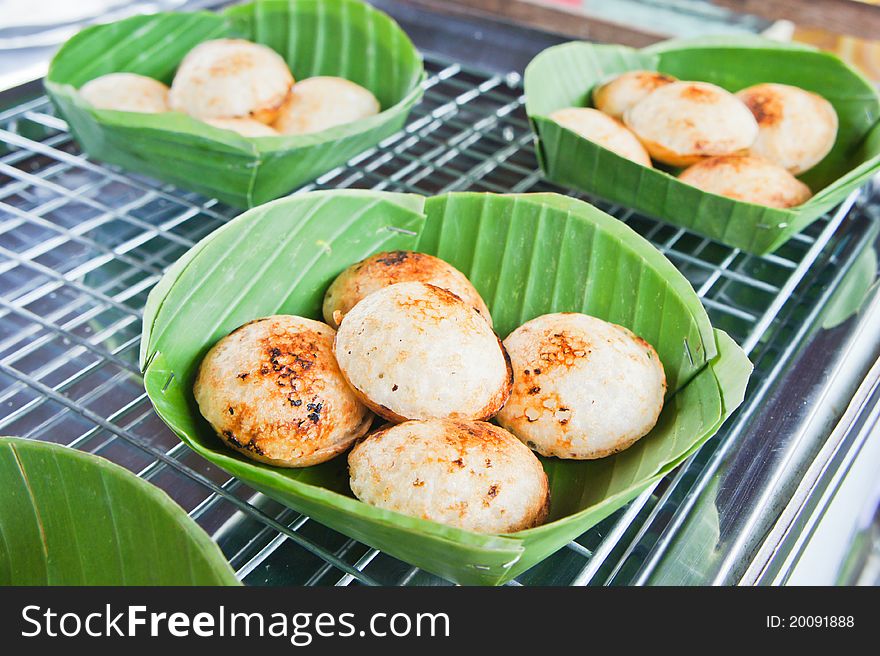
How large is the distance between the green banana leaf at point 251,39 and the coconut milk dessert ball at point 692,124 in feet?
A: 1.51

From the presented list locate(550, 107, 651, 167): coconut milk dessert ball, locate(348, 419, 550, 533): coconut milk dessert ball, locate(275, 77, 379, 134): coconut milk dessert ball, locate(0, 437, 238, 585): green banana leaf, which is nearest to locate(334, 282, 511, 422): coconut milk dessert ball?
locate(348, 419, 550, 533): coconut milk dessert ball

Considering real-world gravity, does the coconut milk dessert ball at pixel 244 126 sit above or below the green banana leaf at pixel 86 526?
above

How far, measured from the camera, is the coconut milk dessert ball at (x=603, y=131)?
1.52 m

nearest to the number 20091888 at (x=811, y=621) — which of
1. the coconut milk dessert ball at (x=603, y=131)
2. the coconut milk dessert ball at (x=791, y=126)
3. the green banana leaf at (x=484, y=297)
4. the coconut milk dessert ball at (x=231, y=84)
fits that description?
the green banana leaf at (x=484, y=297)

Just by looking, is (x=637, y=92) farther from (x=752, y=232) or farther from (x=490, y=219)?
(x=490, y=219)

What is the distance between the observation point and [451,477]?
88cm

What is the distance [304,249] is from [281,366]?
0.25m

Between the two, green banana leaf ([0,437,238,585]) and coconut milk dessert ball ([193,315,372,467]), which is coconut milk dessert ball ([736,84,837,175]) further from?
green banana leaf ([0,437,238,585])

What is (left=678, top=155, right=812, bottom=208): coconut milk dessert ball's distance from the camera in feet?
4.76

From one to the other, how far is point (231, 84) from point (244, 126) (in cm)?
13

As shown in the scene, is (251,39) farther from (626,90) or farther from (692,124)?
(692,124)

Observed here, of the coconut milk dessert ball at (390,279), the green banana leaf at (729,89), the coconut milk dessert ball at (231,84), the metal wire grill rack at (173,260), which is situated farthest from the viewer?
the coconut milk dessert ball at (231,84)

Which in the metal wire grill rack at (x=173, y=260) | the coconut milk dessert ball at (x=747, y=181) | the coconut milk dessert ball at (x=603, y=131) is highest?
the coconut milk dessert ball at (x=603, y=131)

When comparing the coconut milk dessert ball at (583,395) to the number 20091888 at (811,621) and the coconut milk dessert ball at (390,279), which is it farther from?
the number 20091888 at (811,621)
